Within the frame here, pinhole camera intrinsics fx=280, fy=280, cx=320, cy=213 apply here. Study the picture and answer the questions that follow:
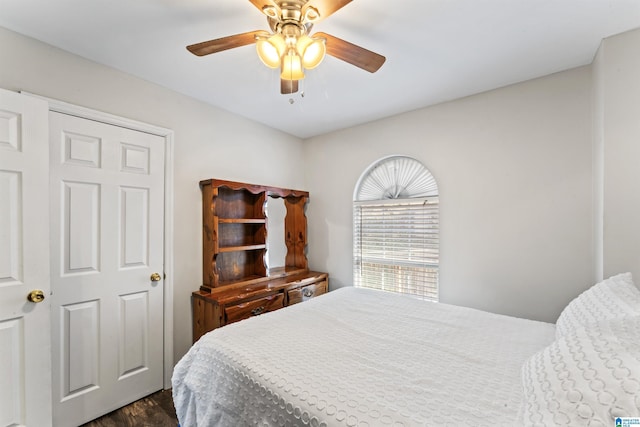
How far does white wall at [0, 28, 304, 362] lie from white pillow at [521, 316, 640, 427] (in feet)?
8.03

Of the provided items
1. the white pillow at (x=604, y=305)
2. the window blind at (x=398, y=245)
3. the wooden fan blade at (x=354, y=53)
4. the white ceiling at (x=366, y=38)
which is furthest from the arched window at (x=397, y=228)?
the wooden fan blade at (x=354, y=53)

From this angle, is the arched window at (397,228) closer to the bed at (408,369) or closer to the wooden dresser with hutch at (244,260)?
the wooden dresser with hutch at (244,260)

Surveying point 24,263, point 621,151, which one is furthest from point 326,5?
point 24,263

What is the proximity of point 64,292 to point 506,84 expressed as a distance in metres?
3.58

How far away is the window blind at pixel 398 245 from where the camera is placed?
2.74 m

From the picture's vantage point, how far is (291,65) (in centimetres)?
137

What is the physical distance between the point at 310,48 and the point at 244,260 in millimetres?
2221

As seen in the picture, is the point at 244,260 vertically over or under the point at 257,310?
over

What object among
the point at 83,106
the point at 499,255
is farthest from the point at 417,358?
the point at 83,106

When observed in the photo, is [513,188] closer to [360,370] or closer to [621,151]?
[621,151]

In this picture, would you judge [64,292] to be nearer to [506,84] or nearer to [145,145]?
[145,145]

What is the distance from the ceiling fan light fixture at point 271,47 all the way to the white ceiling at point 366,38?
1.00ft

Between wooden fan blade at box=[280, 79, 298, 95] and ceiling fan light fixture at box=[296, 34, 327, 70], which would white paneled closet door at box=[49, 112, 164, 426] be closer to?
wooden fan blade at box=[280, 79, 298, 95]

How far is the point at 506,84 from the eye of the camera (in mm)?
2277
